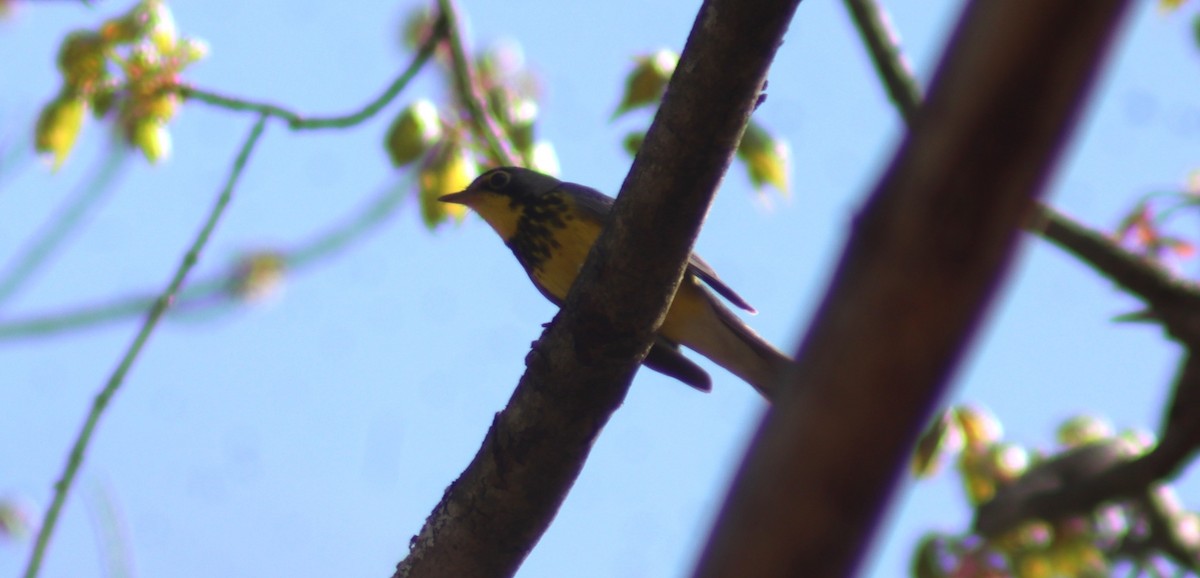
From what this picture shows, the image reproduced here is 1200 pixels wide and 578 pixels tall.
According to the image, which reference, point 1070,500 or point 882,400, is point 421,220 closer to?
point 1070,500

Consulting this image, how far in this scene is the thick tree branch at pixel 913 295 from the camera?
787 mm

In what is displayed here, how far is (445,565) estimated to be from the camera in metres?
3.36

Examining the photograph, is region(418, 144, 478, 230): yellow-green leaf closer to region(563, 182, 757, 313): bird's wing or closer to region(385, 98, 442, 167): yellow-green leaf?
region(385, 98, 442, 167): yellow-green leaf

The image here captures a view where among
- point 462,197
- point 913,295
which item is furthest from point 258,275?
point 913,295

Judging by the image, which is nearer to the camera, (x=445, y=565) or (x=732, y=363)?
(x=445, y=565)

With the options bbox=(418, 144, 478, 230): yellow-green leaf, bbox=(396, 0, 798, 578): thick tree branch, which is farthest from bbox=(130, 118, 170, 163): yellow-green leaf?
bbox=(396, 0, 798, 578): thick tree branch

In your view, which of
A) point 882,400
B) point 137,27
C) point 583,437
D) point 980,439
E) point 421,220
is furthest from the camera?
point 980,439

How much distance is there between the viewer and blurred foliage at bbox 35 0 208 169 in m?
4.63

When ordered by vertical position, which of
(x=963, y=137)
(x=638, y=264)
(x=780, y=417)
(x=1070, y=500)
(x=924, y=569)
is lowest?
(x=780, y=417)

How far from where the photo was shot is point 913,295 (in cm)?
80

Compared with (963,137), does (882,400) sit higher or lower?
lower

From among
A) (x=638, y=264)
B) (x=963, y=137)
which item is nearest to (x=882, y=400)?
(x=963, y=137)

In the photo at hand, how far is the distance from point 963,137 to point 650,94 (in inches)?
155

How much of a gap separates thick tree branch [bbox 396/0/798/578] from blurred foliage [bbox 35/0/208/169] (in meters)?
2.28
